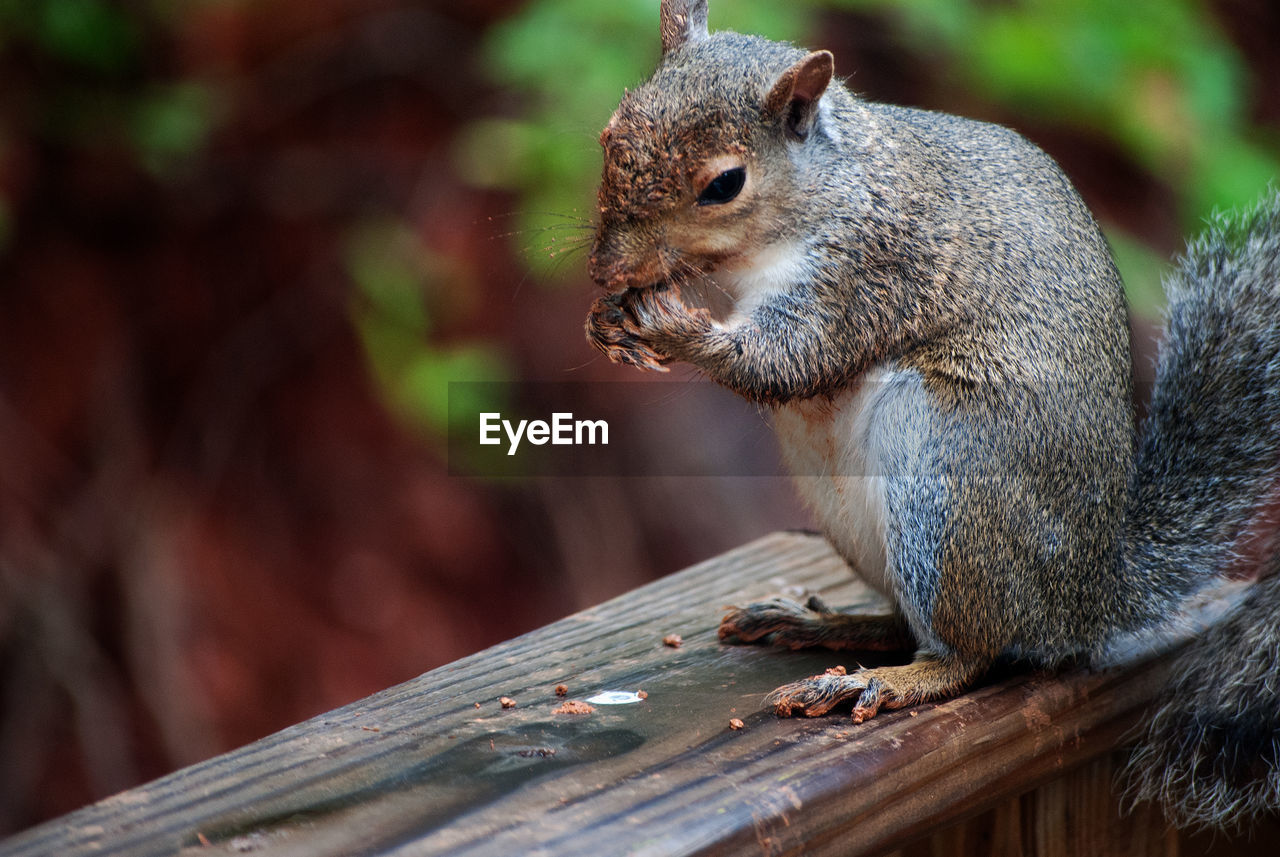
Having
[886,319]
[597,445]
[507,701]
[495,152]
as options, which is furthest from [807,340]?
[597,445]

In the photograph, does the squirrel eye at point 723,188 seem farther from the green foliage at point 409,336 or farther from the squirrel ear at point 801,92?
the green foliage at point 409,336

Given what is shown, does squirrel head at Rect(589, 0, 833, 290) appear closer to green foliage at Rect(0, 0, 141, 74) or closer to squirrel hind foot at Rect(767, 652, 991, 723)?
squirrel hind foot at Rect(767, 652, 991, 723)

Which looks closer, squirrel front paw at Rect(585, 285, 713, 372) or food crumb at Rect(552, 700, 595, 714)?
food crumb at Rect(552, 700, 595, 714)

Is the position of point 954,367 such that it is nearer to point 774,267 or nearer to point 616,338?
point 774,267

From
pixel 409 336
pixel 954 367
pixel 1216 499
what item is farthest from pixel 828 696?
pixel 409 336

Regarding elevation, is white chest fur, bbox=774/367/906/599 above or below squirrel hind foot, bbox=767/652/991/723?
above

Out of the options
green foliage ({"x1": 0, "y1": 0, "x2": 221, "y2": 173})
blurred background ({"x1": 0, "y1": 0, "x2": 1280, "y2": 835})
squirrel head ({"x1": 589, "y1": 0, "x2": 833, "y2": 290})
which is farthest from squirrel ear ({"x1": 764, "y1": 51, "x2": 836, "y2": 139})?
green foliage ({"x1": 0, "y1": 0, "x2": 221, "y2": 173})
